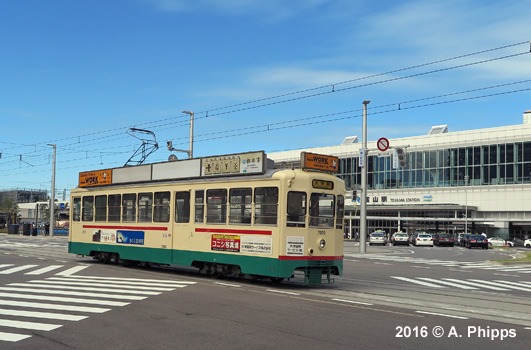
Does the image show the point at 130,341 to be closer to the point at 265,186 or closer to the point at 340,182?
the point at 265,186

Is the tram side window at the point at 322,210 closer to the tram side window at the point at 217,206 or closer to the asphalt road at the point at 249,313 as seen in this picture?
the asphalt road at the point at 249,313

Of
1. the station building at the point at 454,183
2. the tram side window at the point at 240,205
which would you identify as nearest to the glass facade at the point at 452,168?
the station building at the point at 454,183

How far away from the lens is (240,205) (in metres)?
15.0

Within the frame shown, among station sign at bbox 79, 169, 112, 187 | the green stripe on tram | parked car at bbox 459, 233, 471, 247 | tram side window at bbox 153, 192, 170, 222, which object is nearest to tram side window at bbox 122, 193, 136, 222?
the green stripe on tram

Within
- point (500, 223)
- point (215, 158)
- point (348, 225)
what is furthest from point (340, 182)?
point (348, 225)

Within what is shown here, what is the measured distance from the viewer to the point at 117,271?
18.2 meters

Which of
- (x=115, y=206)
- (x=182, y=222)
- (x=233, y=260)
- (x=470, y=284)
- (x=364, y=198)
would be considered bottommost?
(x=470, y=284)

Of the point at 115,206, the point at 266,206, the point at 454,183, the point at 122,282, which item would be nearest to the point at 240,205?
the point at 266,206

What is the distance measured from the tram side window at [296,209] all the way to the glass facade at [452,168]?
62.2 meters

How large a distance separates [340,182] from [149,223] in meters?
6.48

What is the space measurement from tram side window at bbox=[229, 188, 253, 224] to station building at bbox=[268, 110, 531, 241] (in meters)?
54.9

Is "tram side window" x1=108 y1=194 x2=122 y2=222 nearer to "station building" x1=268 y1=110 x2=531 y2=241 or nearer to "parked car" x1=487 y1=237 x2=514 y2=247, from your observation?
"station building" x1=268 y1=110 x2=531 y2=241

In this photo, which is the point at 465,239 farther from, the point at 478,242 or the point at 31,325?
the point at 31,325

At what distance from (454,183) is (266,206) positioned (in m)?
66.5
